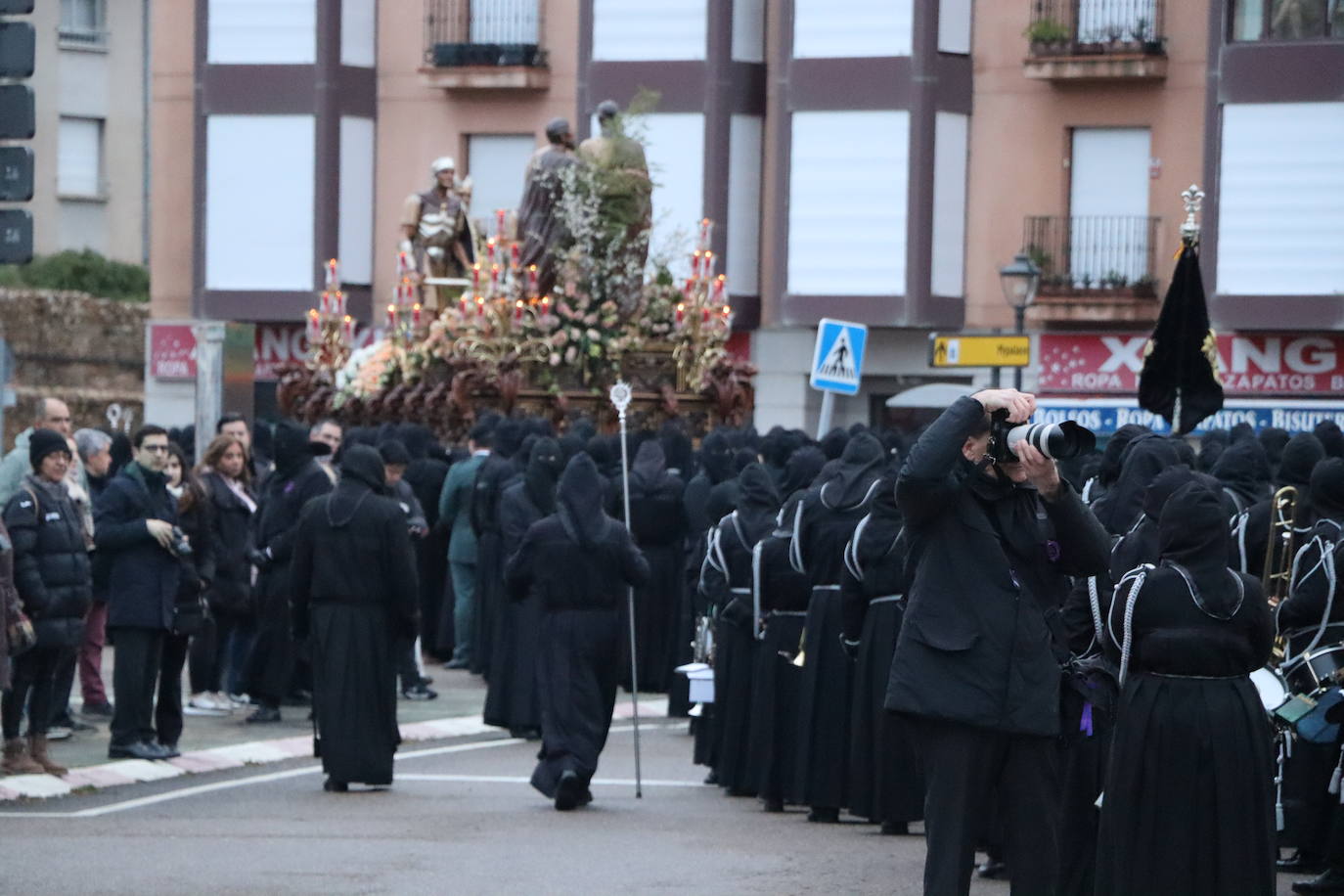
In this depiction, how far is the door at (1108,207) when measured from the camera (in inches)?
1427

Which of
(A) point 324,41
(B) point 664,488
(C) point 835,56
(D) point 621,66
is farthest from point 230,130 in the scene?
(B) point 664,488

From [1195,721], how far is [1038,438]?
58.9 inches

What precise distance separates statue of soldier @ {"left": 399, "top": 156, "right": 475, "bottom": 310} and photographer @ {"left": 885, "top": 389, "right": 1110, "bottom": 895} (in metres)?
21.7

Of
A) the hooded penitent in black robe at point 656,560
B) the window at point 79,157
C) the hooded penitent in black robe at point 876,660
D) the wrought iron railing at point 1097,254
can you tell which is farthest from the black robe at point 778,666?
the window at point 79,157

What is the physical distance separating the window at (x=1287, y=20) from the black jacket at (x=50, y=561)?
78.3 feet

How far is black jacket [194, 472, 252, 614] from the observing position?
1725 cm

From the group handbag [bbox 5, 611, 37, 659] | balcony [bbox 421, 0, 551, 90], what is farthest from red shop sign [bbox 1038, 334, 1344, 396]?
handbag [bbox 5, 611, 37, 659]

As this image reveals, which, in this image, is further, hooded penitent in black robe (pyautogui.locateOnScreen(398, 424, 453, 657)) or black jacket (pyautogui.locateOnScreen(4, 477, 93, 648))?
hooded penitent in black robe (pyautogui.locateOnScreen(398, 424, 453, 657))

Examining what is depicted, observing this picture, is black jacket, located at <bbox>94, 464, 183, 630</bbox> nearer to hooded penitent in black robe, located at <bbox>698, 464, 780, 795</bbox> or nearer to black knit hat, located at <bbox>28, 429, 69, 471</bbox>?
black knit hat, located at <bbox>28, 429, 69, 471</bbox>

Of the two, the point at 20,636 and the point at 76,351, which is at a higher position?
the point at 76,351

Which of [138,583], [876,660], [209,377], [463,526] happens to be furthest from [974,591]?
[463,526]

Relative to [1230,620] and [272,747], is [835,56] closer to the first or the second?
[272,747]

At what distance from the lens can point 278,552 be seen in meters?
17.7

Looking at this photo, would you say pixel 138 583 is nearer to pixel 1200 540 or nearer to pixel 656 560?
pixel 656 560
